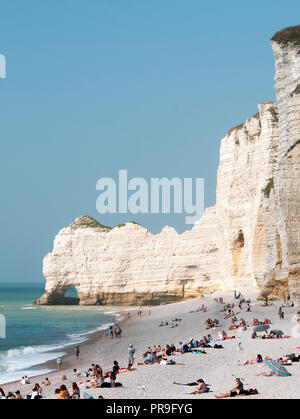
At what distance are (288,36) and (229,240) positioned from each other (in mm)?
23384

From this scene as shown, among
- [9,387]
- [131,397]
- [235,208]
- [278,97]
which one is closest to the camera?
[131,397]

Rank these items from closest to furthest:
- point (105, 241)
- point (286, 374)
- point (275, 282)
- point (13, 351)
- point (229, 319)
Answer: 1. point (286, 374)
2. point (13, 351)
3. point (229, 319)
4. point (275, 282)
5. point (105, 241)

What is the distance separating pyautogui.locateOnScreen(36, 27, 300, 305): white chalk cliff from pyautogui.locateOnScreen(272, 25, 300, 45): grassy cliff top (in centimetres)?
6

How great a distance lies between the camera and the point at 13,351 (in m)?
27.3

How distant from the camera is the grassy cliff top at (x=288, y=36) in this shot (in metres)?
29.0

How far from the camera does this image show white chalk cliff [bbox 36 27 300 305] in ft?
89.9

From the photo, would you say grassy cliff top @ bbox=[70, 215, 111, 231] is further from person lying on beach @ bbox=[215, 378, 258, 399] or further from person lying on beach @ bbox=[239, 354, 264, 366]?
person lying on beach @ bbox=[215, 378, 258, 399]

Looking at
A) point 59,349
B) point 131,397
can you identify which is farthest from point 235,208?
point 131,397

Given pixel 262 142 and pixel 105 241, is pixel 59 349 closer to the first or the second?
pixel 262 142

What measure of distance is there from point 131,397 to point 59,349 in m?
16.4

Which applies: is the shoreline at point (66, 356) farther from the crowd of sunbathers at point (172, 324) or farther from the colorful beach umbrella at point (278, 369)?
the colorful beach umbrella at point (278, 369)

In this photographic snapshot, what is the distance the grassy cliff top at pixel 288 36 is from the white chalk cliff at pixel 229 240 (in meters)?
0.06

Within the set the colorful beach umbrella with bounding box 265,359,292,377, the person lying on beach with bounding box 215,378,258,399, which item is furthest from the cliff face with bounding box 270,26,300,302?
the person lying on beach with bounding box 215,378,258,399

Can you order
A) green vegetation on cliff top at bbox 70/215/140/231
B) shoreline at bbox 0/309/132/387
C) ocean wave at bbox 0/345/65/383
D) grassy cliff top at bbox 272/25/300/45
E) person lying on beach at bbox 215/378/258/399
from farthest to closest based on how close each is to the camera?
green vegetation on cliff top at bbox 70/215/140/231 < grassy cliff top at bbox 272/25/300/45 < ocean wave at bbox 0/345/65/383 < shoreline at bbox 0/309/132/387 < person lying on beach at bbox 215/378/258/399
